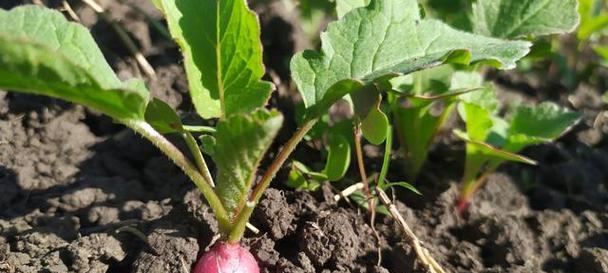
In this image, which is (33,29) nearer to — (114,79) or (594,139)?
(114,79)

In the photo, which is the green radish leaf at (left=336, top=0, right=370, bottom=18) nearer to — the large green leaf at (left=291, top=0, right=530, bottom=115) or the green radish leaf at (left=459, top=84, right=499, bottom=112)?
the large green leaf at (left=291, top=0, right=530, bottom=115)

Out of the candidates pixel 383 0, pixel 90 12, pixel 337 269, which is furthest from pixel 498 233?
pixel 90 12

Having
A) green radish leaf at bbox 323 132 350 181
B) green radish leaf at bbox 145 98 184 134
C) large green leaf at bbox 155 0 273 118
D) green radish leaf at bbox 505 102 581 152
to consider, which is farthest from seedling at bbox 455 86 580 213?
green radish leaf at bbox 145 98 184 134

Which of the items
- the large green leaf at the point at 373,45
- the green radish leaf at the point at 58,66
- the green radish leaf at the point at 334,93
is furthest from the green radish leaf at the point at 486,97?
the green radish leaf at the point at 58,66

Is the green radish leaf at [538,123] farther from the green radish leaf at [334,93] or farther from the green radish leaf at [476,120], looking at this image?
the green radish leaf at [334,93]

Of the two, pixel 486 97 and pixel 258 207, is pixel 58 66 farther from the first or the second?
pixel 486 97
